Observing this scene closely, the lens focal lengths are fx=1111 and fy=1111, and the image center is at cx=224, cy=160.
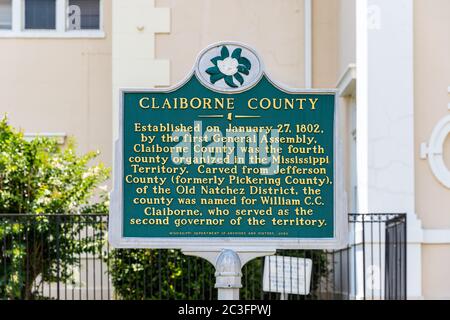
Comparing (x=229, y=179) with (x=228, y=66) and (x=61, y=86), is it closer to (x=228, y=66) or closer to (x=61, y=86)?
(x=228, y=66)

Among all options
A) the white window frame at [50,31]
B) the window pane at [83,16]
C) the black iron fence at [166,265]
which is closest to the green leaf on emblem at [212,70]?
the black iron fence at [166,265]

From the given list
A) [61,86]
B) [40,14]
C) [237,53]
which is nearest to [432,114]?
[237,53]

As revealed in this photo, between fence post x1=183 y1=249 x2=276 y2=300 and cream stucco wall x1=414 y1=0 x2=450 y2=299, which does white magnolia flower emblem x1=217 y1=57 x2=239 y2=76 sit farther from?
cream stucco wall x1=414 y1=0 x2=450 y2=299

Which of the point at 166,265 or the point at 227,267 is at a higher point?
the point at 227,267

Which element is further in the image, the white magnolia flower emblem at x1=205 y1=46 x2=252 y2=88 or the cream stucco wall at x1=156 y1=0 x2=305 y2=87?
the cream stucco wall at x1=156 y1=0 x2=305 y2=87

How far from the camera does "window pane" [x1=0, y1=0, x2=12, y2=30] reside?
60.2ft

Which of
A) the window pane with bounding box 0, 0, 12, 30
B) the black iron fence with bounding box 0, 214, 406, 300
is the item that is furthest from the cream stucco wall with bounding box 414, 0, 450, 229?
the window pane with bounding box 0, 0, 12, 30

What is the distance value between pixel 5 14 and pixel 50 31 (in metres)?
0.82

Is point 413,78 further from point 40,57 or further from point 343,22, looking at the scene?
point 40,57

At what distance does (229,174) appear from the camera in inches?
388

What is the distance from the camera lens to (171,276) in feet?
47.9

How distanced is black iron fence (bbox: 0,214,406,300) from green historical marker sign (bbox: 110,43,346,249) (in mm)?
3423
